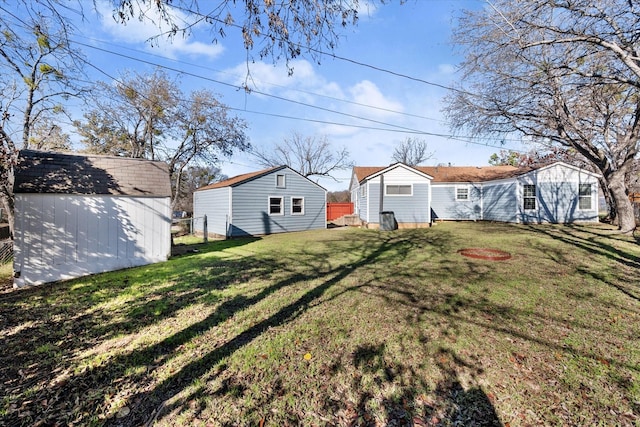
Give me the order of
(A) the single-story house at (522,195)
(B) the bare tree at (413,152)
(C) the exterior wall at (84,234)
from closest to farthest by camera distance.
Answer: (C) the exterior wall at (84,234)
(A) the single-story house at (522,195)
(B) the bare tree at (413,152)

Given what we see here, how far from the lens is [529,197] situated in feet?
51.2

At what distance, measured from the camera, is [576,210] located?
1547 cm

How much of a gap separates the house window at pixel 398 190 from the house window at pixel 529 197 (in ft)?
22.5

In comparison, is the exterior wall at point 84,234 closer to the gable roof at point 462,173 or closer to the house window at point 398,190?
the house window at point 398,190

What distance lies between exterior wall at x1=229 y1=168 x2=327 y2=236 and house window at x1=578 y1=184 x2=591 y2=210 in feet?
48.8

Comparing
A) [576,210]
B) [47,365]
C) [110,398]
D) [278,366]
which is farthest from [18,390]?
[576,210]

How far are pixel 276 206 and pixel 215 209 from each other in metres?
3.39

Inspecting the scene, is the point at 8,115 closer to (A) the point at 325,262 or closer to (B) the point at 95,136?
(A) the point at 325,262

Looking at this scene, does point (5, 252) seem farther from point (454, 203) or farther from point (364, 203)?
point (454, 203)

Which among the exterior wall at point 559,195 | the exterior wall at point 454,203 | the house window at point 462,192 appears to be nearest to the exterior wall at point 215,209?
the exterior wall at point 454,203

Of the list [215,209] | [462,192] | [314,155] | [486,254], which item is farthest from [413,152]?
[486,254]

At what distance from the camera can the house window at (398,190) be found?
1526cm

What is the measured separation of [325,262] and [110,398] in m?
5.37

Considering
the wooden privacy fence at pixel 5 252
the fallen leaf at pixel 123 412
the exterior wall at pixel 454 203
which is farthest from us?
the exterior wall at pixel 454 203
